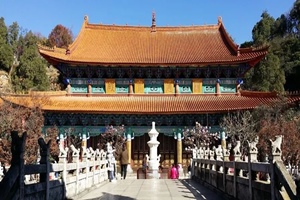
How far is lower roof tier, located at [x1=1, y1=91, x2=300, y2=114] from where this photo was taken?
85.9ft

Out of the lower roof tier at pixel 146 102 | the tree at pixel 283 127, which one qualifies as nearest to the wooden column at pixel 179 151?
the lower roof tier at pixel 146 102

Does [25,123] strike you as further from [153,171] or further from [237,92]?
[237,92]

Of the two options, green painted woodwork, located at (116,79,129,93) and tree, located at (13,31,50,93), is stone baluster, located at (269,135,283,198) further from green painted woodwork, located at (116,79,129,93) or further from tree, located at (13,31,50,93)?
tree, located at (13,31,50,93)

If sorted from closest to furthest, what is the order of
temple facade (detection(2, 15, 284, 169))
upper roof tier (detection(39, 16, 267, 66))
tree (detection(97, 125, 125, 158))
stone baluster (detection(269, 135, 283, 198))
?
stone baluster (detection(269, 135, 283, 198)) < temple facade (detection(2, 15, 284, 169)) < tree (detection(97, 125, 125, 158)) < upper roof tier (detection(39, 16, 267, 66))

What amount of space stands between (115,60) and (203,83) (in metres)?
6.77

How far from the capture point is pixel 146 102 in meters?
28.4

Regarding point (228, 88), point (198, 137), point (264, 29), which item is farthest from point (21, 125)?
point (264, 29)

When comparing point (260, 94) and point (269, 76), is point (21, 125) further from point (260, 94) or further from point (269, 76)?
point (269, 76)

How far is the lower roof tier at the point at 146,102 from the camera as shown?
26.2 m

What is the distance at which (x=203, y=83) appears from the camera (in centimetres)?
2961

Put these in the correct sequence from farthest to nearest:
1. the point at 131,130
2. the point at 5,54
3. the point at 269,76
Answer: the point at 5,54 → the point at 269,76 → the point at 131,130

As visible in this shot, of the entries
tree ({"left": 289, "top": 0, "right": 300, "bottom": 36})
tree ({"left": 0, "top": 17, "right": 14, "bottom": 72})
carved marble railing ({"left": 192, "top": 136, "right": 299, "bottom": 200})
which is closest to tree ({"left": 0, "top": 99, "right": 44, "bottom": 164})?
carved marble railing ({"left": 192, "top": 136, "right": 299, "bottom": 200})

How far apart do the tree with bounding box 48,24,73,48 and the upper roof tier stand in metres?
35.4

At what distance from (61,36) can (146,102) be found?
44.3m
